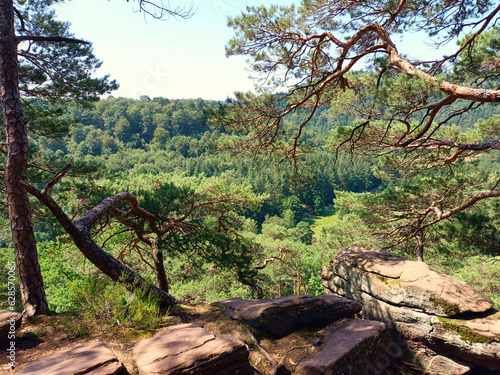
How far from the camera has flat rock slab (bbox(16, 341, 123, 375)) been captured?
2.45 meters

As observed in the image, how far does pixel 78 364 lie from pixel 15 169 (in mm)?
2947

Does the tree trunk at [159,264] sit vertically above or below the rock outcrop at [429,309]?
above

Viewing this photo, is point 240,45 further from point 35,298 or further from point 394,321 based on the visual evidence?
point 394,321

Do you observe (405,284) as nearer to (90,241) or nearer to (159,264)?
(159,264)

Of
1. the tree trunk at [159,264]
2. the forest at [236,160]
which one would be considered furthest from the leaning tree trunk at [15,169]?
the tree trunk at [159,264]

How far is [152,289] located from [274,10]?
5746mm

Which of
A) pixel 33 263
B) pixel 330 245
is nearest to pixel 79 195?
pixel 33 263

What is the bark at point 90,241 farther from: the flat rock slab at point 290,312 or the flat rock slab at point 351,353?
the flat rock slab at point 351,353

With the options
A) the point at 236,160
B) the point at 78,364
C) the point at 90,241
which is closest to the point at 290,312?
the point at 78,364

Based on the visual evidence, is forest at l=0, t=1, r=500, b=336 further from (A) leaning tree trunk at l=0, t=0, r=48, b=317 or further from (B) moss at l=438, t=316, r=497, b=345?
(B) moss at l=438, t=316, r=497, b=345

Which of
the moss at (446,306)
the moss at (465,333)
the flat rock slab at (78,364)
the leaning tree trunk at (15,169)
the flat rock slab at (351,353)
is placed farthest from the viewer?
the moss at (446,306)

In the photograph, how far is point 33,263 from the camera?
4.11m

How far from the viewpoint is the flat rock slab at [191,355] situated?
2.65m

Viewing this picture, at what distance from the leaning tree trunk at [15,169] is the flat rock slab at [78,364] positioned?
5.65ft
